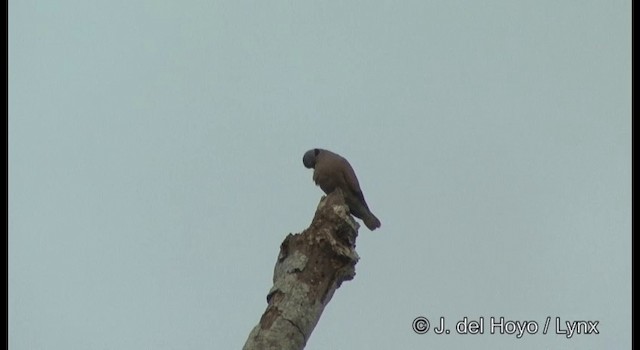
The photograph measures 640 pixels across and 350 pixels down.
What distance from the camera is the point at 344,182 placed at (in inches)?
305

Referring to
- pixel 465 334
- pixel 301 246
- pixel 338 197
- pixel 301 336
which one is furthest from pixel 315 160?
pixel 301 336

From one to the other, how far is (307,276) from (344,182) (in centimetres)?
265

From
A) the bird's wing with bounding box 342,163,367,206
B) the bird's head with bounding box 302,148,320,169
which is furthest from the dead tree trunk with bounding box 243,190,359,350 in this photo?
the bird's head with bounding box 302,148,320,169

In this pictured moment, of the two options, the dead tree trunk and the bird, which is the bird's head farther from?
the dead tree trunk

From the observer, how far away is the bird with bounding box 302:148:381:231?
7680 mm

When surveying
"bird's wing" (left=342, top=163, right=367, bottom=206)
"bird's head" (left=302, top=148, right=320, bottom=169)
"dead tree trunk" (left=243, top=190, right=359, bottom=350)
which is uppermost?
"bird's head" (left=302, top=148, right=320, bottom=169)

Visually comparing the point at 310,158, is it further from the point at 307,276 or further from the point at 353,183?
the point at 307,276

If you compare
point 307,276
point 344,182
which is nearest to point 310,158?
point 344,182

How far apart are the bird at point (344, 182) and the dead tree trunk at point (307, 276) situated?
186 centimetres

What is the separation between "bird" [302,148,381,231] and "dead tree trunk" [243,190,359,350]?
1.86m

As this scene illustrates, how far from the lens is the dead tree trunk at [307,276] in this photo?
4.77m
